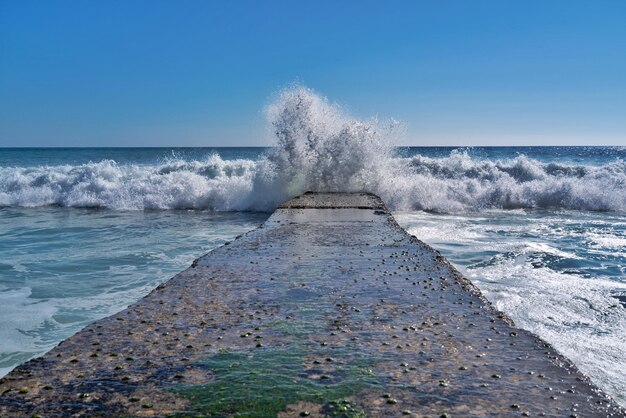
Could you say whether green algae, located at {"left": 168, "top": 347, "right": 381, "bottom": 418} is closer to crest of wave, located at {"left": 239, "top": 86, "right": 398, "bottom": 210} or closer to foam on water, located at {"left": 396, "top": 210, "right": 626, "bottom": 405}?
foam on water, located at {"left": 396, "top": 210, "right": 626, "bottom": 405}

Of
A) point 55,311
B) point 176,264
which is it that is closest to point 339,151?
point 176,264

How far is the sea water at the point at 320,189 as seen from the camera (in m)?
4.67

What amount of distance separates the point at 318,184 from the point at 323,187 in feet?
0.55

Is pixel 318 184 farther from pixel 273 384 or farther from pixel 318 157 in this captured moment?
pixel 273 384

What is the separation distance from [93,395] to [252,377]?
54 cm

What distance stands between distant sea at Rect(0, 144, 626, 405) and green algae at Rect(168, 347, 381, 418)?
1944 millimetres

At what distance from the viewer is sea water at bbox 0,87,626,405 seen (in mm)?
4672

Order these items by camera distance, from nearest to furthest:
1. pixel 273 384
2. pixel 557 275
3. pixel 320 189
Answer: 1. pixel 273 384
2. pixel 557 275
3. pixel 320 189

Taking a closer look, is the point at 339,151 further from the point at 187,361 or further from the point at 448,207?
the point at 187,361

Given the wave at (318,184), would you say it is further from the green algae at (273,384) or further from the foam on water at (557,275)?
the green algae at (273,384)

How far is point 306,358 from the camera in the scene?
2084 mm

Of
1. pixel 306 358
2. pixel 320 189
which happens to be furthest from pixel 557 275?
pixel 320 189

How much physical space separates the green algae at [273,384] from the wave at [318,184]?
38.7 ft

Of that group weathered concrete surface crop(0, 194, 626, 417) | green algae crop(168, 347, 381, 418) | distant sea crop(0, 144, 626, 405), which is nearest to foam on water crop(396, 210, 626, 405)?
distant sea crop(0, 144, 626, 405)
